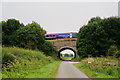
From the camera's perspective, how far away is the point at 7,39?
53031 millimetres

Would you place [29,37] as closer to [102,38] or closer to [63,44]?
[63,44]

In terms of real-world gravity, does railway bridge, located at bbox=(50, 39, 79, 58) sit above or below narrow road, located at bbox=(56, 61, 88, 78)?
above

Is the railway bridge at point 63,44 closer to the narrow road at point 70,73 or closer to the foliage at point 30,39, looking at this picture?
the foliage at point 30,39

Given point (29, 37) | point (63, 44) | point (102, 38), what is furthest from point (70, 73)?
point (63, 44)

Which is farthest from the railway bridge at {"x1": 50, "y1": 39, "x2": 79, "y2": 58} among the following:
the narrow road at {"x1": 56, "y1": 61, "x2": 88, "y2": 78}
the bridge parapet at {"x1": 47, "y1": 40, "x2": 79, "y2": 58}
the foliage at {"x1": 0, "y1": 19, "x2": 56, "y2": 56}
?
the narrow road at {"x1": 56, "y1": 61, "x2": 88, "y2": 78}

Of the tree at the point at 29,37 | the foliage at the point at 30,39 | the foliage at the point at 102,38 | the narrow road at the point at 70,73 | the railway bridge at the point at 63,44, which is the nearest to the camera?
the narrow road at the point at 70,73

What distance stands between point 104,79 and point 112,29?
991 inches

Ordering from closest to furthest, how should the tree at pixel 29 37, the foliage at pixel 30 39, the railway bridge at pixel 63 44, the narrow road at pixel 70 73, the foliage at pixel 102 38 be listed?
the narrow road at pixel 70 73 < the foliage at pixel 102 38 < the foliage at pixel 30 39 < the tree at pixel 29 37 < the railway bridge at pixel 63 44

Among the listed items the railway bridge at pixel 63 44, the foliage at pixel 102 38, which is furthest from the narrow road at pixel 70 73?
the railway bridge at pixel 63 44

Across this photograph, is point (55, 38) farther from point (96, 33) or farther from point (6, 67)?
point (6, 67)

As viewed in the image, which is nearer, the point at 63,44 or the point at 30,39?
the point at 30,39

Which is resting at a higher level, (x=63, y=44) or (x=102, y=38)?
(x=102, y=38)

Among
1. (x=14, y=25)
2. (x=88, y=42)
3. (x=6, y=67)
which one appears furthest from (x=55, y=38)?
(x=6, y=67)

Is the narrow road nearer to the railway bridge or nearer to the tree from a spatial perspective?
the tree
